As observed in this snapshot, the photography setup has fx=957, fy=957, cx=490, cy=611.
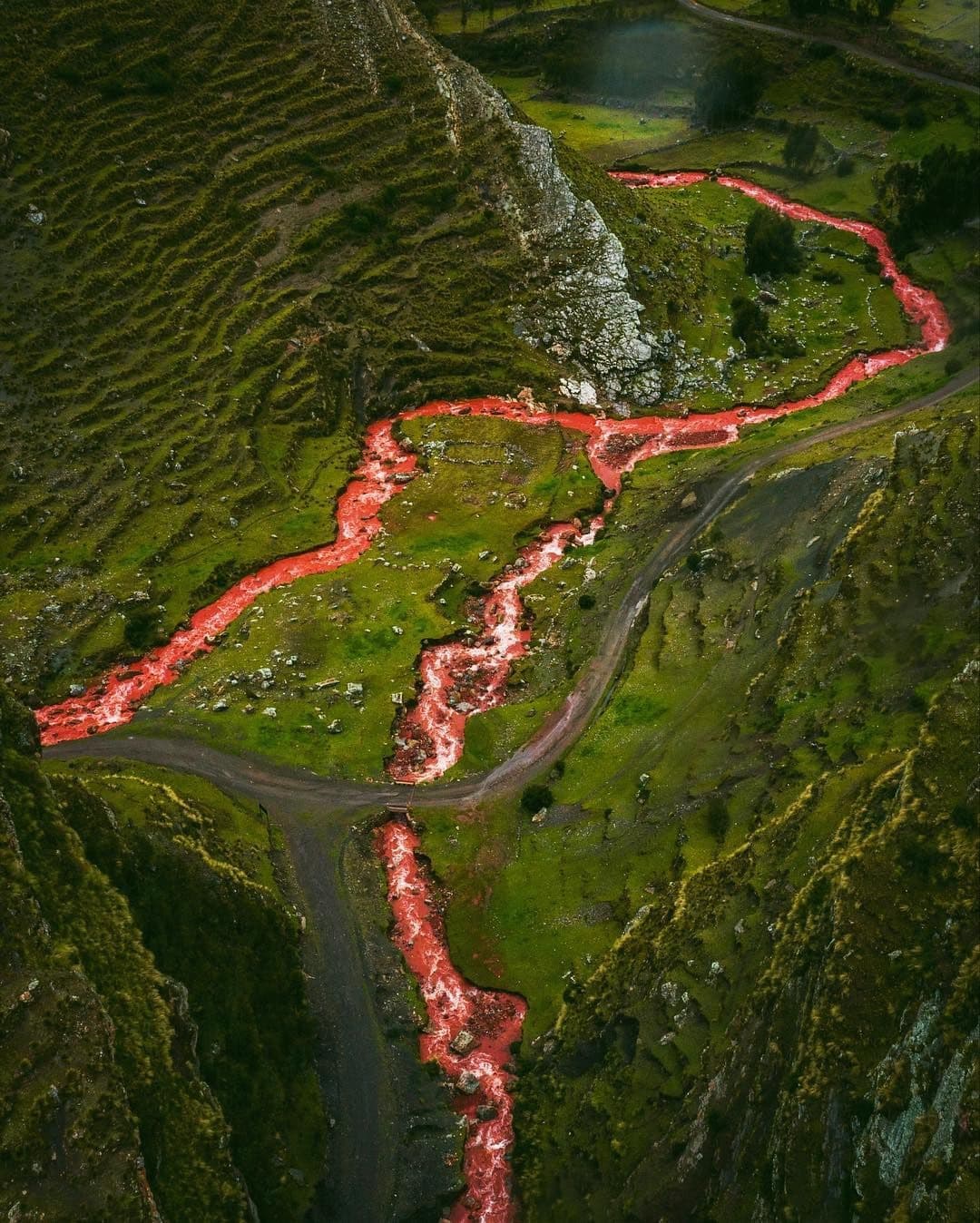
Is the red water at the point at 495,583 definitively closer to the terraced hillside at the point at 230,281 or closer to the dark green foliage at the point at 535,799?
the terraced hillside at the point at 230,281

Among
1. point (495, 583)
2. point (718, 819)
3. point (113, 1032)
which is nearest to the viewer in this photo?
point (113, 1032)

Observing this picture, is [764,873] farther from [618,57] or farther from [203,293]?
[618,57]

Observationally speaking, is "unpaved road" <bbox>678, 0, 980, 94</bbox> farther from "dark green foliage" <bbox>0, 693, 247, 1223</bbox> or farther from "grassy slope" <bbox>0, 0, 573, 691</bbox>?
"dark green foliage" <bbox>0, 693, 247, 1223</bbox>

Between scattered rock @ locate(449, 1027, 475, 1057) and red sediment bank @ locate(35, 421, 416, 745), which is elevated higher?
red sediment bank @ locate(35, 421, 416, 745)

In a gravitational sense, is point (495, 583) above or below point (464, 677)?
above

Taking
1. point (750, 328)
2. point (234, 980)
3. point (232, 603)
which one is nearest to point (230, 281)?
point (232, 603)

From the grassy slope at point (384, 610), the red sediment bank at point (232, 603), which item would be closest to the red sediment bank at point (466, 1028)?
the grassy slope at point (384, 610)

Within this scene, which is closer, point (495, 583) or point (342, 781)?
point (342, 781)

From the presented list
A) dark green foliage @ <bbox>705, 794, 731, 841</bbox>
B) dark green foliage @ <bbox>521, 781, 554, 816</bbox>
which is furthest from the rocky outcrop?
dark green foliage @ <bbox>705, 794, 731, 841</bbox>

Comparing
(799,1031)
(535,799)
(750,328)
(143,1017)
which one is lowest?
(535,799)
